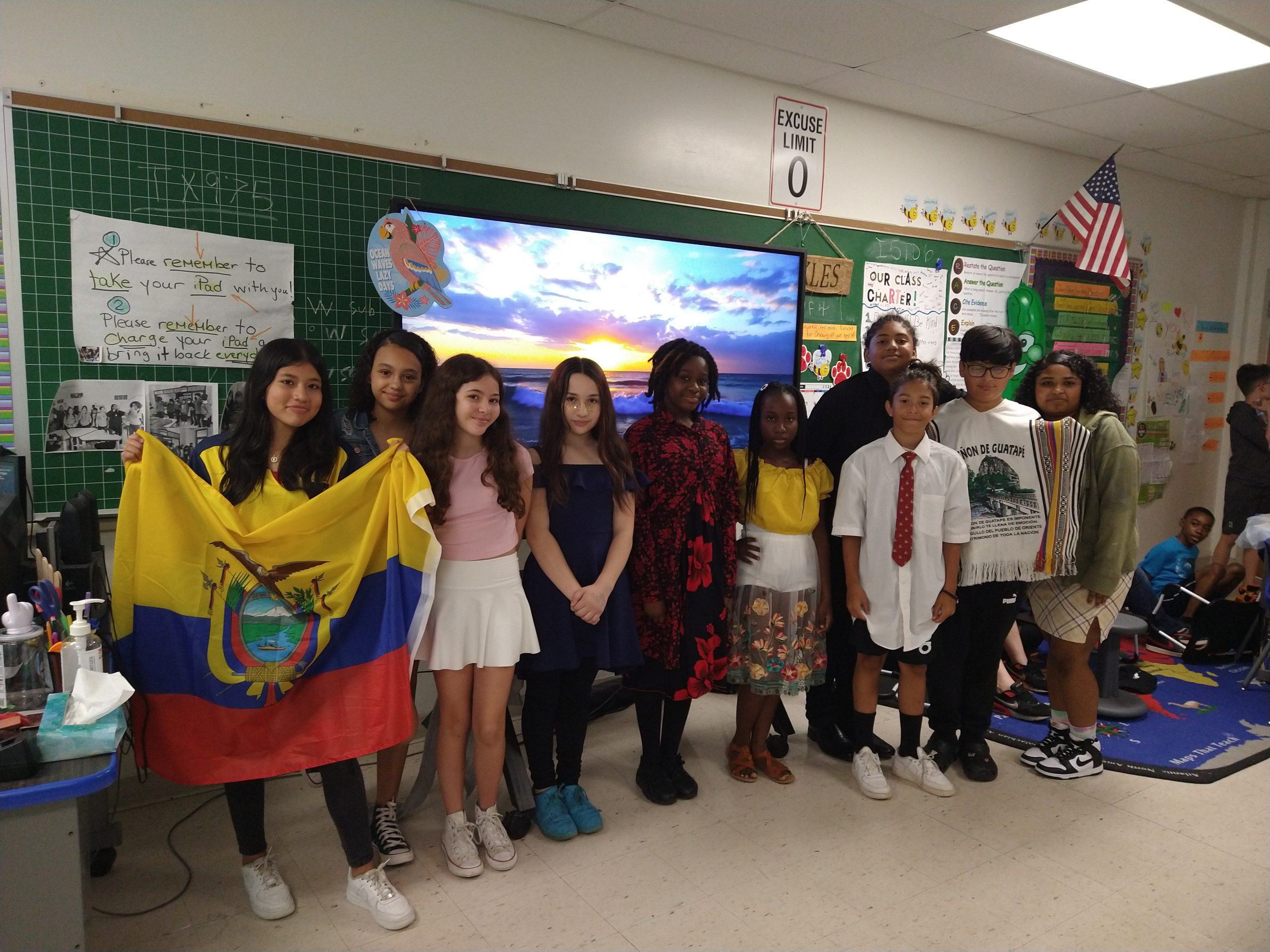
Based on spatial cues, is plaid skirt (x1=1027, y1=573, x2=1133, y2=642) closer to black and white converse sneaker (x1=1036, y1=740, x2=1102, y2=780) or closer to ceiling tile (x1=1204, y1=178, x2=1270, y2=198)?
black and white converse sneaker (x1=1036, y1=740, x2=1102, y2=780)

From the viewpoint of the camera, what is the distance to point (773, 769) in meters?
2.89

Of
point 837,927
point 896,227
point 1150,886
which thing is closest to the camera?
point 837,927

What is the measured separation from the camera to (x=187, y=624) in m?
1.95

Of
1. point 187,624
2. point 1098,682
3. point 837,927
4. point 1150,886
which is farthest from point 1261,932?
point 187,624

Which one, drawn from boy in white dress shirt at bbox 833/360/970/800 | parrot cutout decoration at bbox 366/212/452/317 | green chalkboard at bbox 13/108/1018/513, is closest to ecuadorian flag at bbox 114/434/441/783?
green chalkboard at bbox 13/108/1018/513

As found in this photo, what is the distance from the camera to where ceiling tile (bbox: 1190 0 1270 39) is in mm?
3068

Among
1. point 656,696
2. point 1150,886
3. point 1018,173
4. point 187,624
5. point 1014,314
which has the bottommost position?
point 1150,886

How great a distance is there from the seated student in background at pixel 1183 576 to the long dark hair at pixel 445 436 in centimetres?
359

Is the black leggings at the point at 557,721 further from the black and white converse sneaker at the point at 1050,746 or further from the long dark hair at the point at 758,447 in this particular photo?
the black and white converse sneaker at the point at 1050,746

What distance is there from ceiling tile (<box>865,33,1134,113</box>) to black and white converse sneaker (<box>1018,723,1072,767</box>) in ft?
8.52

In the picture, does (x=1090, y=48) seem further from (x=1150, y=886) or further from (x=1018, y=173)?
(x=1150, y=886)

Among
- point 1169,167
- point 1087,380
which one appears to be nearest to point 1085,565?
point 1087,380

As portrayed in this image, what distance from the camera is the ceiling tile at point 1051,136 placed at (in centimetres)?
443

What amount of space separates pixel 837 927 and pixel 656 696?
2.71ft
